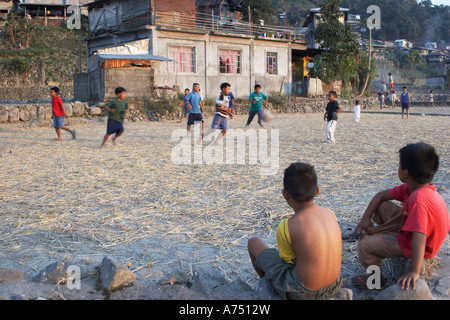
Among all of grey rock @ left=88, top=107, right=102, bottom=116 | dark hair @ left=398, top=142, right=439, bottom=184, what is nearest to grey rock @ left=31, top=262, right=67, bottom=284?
dark hair @ left=398, top=142, right=439, bottom=184

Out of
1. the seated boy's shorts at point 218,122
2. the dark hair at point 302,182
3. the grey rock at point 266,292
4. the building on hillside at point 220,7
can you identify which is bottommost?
the grey rock at point 266,292

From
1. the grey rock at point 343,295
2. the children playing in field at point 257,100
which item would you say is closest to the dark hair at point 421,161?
the grey rock at point 343,295

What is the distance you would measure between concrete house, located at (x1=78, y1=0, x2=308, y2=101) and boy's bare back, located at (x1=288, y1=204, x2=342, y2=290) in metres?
18.2

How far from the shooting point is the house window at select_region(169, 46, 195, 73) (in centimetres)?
2288

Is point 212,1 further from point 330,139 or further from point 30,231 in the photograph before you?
point 30,231

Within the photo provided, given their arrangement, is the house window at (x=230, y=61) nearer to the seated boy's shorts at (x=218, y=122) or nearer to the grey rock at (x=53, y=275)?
the seated boy's shorts at (x=218, y=122)

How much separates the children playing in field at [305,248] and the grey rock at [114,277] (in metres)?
0.96

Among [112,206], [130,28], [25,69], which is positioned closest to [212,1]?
[130,28]

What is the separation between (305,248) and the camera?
8.01ft

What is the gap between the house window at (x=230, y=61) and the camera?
82.5ft

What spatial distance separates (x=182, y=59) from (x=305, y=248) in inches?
868

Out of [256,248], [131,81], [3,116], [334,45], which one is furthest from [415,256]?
[334,45]

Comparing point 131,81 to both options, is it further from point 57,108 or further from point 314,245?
point 314,245

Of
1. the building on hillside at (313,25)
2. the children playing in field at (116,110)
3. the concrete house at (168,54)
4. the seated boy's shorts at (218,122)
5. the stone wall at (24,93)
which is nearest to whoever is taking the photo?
the children playing in field at (116,110)
